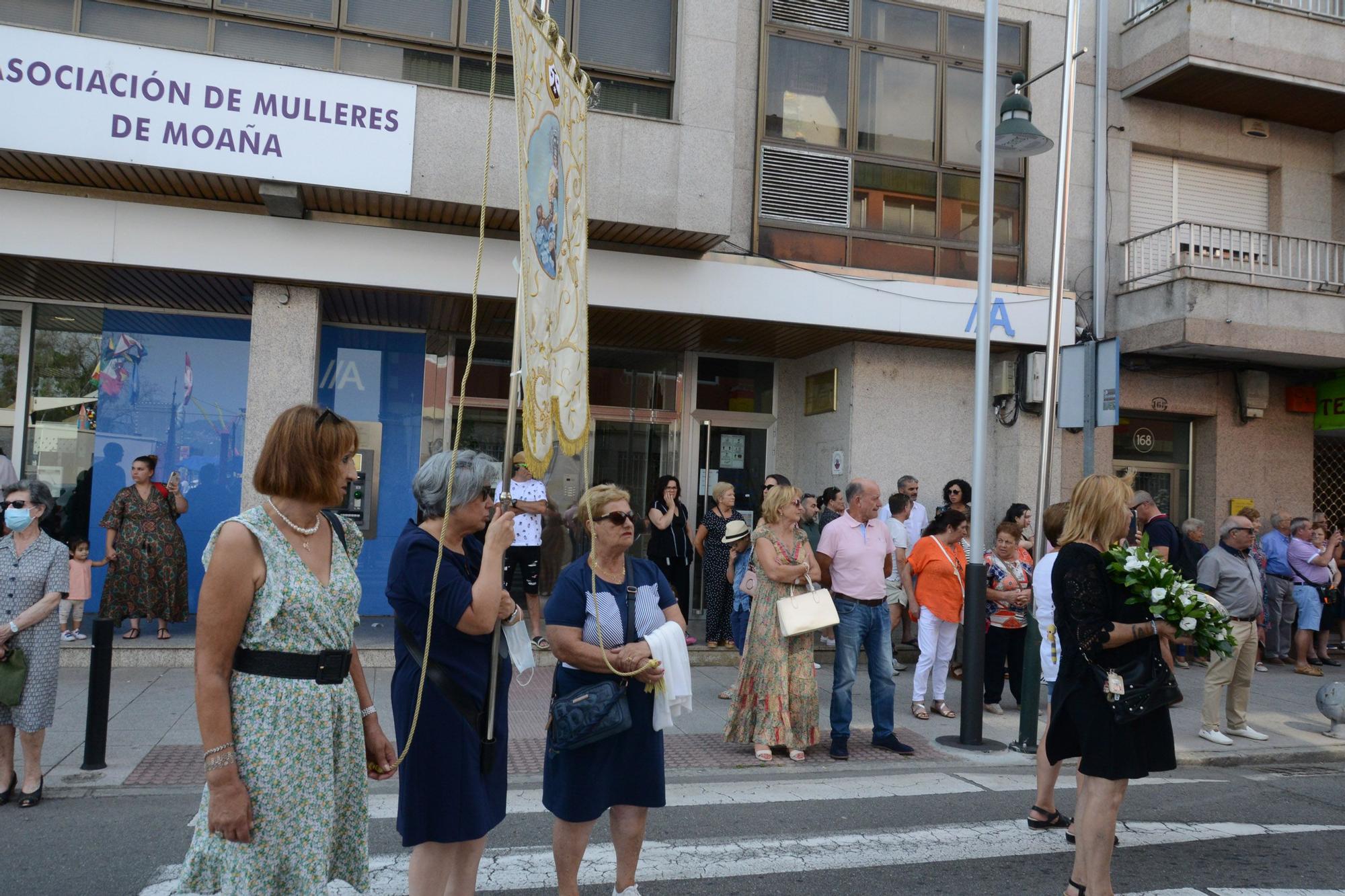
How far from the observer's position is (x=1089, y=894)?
417cm

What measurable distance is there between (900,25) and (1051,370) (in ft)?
20.2

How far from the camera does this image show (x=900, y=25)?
1252 cm

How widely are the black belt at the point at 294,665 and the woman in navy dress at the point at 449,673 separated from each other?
0.50m

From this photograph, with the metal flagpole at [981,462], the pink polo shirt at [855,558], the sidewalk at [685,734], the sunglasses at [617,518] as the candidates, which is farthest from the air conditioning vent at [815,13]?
the sunglasses at [617,518]

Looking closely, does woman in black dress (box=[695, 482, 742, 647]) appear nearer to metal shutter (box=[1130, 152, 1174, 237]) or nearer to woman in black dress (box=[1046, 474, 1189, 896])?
woman in black dress (box=[1046, 474, 1189, 896])

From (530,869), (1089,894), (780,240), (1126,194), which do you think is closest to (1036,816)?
(1089,894)

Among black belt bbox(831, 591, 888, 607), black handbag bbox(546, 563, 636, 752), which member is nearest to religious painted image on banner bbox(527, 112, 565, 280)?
black handbag bbox(546, 563, 636, 752)

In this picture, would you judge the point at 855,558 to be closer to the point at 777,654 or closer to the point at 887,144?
the point at 777,654

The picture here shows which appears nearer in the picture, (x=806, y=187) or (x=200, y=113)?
(x=200, y=113)

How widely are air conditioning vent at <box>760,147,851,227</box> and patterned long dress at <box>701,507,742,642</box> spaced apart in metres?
3.90

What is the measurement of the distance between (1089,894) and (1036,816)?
150 cm

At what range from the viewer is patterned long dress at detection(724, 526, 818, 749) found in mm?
7066

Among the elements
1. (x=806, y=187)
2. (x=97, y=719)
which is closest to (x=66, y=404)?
(x=97, y=719)

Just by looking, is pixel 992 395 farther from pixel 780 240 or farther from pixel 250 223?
pixel 250 223
